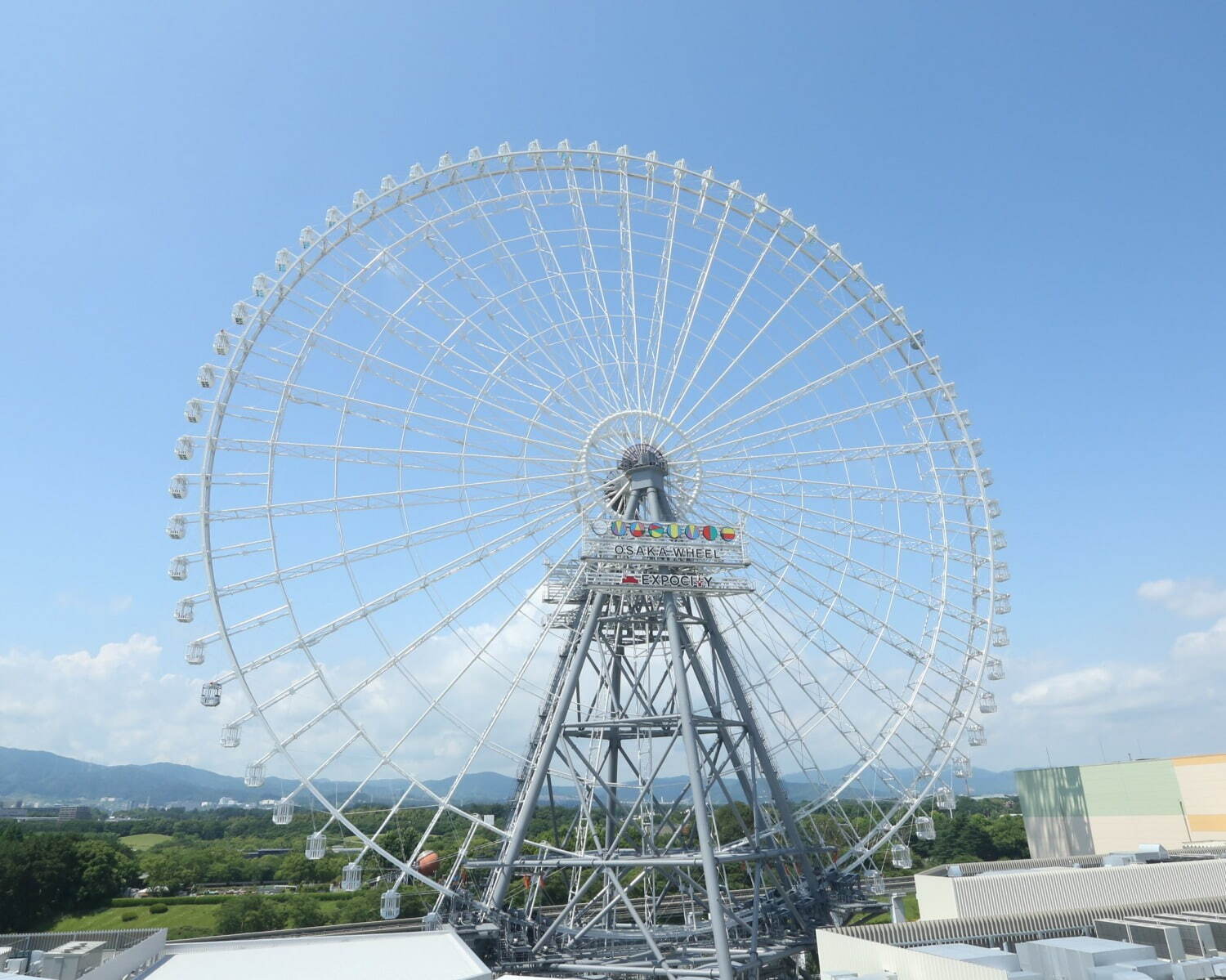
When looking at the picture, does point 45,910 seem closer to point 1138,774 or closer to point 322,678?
point 322,678

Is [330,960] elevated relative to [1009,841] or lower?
lower

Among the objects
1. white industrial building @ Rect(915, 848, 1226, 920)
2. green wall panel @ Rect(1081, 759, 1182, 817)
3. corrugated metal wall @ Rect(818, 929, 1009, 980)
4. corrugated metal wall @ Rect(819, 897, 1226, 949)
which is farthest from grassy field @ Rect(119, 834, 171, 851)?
corrugated metal wall @ Rect(819, 897, 1226, 949)

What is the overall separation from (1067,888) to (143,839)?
492 feet

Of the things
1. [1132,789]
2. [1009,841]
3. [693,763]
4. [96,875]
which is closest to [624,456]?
[693,763]

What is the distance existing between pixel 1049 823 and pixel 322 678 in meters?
46.3

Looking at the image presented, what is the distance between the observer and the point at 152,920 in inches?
2320

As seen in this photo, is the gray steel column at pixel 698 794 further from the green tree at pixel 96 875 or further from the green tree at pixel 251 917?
the green tree at pixel 96 875

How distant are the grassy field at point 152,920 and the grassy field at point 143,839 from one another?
69.4m

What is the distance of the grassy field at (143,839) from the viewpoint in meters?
127

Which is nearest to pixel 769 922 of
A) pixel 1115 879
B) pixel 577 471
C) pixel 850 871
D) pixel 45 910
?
pixel 850 871

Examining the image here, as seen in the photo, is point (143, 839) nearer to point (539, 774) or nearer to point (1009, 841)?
point (1009, 841)

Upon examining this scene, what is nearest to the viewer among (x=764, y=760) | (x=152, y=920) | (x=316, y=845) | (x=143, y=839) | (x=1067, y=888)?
(x=316, y=845)

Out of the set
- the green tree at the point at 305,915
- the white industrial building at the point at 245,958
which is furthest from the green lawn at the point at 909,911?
the white industrial building at the point at 245,958

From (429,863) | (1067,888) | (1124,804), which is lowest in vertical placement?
(1067,888)
